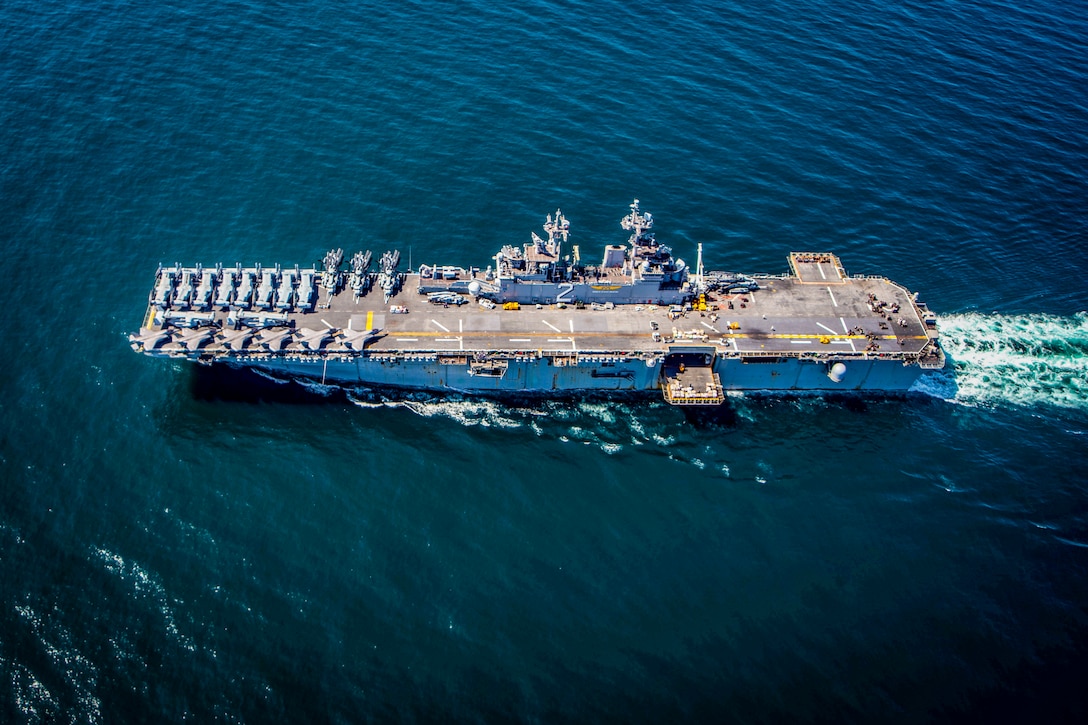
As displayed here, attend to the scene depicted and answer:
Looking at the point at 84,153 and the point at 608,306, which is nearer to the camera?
the point at 608,306

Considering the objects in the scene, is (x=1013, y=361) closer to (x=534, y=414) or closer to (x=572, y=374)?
(x=572, y=374)

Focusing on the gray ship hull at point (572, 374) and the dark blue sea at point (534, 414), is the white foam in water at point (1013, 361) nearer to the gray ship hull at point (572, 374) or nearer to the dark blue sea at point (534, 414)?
the dark blue sea at point (534, 414)

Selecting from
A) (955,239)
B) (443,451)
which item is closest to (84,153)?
(443,451)

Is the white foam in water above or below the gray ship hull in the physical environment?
above

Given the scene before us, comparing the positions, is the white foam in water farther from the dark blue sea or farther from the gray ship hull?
the gray ship hull

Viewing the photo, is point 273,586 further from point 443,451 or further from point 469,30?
point 469,30

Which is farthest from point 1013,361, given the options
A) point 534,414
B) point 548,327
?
point 534,414

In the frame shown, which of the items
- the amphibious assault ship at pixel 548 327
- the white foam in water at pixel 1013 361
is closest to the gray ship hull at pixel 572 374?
the amphibious assault ship at pixel 548 327

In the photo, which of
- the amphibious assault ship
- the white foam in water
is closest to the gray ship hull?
the amphibious assault ship
